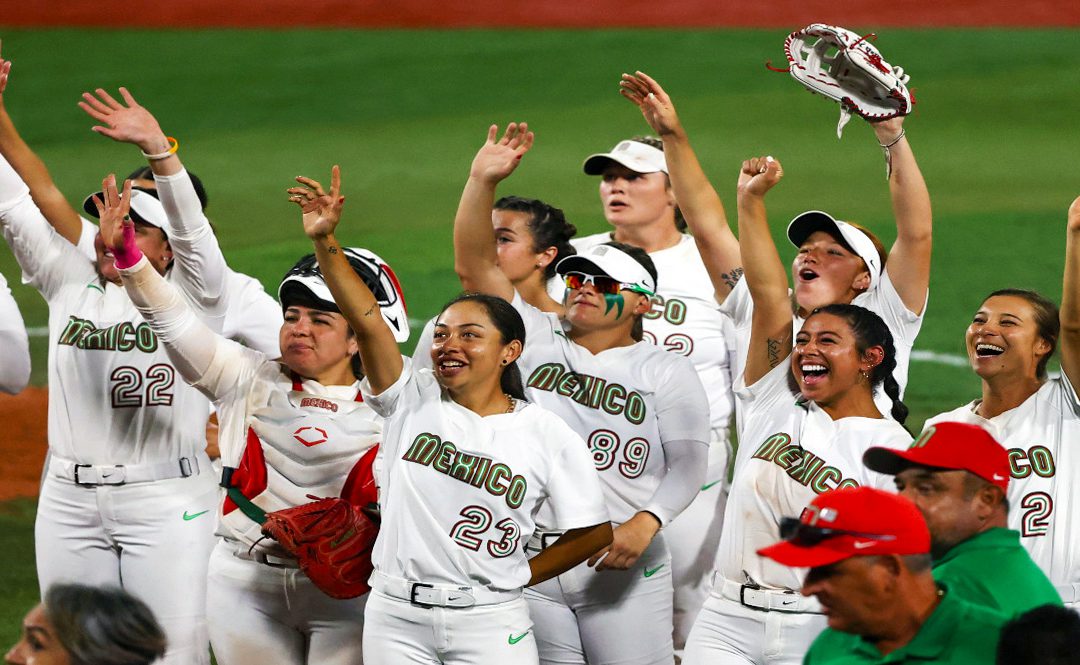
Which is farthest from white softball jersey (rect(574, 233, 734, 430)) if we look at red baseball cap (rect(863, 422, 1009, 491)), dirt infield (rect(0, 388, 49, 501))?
dirt infield (rect(0, 388, 49, 501))

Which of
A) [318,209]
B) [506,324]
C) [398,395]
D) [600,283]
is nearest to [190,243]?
[318,209]

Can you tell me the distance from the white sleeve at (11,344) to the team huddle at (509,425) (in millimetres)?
11

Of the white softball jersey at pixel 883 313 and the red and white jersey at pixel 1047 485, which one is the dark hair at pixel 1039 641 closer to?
the red and white jersey at pixel 1047 485

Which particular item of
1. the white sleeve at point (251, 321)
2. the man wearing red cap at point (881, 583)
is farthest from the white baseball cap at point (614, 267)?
the man wearing red cap at point (881, 583)

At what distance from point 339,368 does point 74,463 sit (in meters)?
1.05

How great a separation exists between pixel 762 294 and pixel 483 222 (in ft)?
3.16

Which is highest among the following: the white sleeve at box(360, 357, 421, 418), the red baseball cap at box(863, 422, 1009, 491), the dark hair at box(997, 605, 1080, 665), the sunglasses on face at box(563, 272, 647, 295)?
the sunglasses on face at box(563, 272, 647, 295)

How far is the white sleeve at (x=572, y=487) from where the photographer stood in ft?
13.3

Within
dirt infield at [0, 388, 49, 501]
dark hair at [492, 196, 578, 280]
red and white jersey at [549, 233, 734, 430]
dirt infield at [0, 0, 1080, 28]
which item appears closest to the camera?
dark hair at [492, 196, 578, 280]

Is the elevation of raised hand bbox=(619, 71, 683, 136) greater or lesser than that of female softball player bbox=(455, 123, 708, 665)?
greater

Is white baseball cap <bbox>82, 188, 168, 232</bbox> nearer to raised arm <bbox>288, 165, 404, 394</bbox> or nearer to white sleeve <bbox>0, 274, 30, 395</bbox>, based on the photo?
white sleeve <bbox>0, 274, 30, 395</bbox>

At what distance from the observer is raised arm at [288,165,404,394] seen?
13.1 ft

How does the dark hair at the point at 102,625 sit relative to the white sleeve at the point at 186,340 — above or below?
below

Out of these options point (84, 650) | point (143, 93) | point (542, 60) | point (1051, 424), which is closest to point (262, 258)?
point (143, 93)
